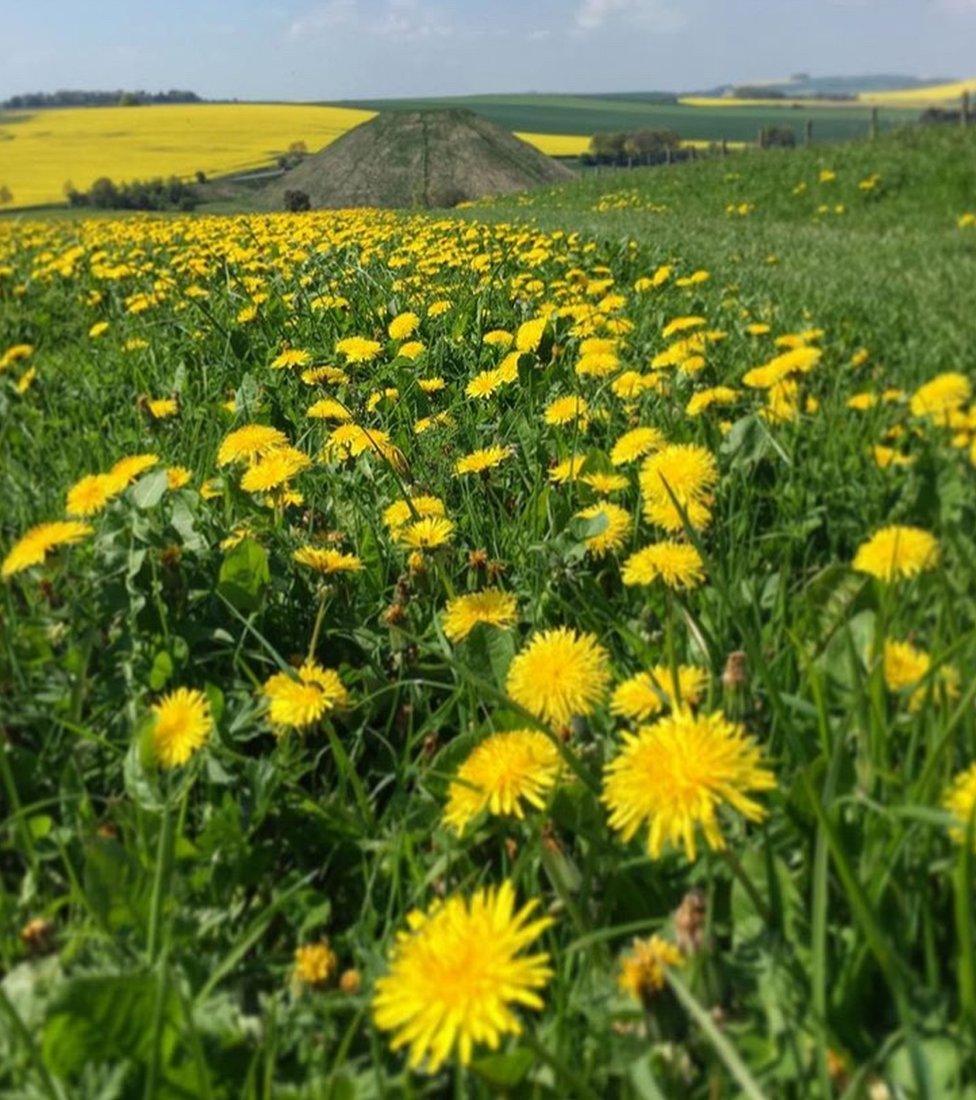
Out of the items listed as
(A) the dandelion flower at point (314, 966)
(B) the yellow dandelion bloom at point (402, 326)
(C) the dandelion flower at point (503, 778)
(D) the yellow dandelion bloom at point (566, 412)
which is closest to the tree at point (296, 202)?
(B) the yellow dandelion bloom at point (402, 326)

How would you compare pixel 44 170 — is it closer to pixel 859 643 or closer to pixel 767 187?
pixel 767 187

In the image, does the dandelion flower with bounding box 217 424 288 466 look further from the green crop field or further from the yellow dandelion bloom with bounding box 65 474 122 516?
the green crop field

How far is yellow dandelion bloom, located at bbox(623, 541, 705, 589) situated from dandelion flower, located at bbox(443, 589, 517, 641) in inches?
7.2

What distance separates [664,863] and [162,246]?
767cm

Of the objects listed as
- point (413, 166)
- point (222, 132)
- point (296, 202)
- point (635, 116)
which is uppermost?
point (635, 116)

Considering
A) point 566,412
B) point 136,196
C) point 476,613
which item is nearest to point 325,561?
point 476,613

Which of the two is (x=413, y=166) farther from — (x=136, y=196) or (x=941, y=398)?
(x=941, y=398)

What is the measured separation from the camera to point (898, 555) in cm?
117

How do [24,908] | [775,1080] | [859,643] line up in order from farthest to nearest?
[859,643]
[24,908]
[775,1080]

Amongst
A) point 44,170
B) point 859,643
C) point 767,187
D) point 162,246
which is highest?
point 44,170

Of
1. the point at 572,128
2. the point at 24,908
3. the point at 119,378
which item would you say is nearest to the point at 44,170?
the point at 572,128

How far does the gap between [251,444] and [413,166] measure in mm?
27311

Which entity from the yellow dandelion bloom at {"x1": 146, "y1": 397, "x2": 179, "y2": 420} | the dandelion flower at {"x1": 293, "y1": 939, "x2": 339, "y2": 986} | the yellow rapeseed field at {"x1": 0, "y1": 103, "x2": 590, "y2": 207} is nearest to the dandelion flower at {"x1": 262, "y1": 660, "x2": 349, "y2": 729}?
the dandelion flower at {"x1": 293, "y1": 939, "x2": 339, "y2": 986}

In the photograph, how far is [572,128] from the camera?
53.8 metres
